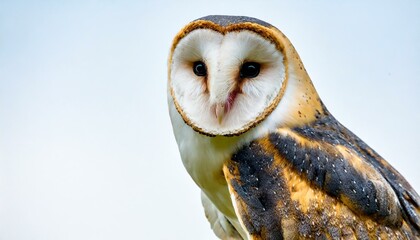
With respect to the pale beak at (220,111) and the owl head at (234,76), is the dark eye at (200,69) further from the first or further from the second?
the pale beak at (220,111)

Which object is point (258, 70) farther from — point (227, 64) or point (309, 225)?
point (309, 225)

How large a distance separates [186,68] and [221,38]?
160 mm

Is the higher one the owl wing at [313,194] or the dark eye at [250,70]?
the dark eye at [250,70]

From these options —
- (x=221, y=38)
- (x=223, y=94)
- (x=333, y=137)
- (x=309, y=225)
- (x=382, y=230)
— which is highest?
(x=221, y=38)

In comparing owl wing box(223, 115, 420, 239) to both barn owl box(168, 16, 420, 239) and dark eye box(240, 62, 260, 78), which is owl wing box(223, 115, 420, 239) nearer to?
barn owl box(168, 16, 420, 239)

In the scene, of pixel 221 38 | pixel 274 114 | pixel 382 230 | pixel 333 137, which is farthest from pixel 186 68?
pixel 382 230

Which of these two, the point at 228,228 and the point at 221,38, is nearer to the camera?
the point at 221,38

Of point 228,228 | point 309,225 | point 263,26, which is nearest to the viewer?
point 309,225

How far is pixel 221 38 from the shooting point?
2031 millimetres

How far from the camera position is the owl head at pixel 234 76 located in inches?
79.1

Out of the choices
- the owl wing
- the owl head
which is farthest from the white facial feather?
the owl wing

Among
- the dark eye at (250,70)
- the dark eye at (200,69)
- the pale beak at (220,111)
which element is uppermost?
the dark eye at (200,69)

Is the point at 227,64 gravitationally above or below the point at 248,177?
above

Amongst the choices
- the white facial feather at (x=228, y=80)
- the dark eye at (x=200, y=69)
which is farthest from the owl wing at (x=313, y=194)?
the dark eye at (x=200, y=69)
